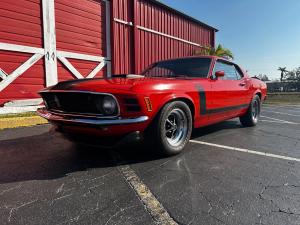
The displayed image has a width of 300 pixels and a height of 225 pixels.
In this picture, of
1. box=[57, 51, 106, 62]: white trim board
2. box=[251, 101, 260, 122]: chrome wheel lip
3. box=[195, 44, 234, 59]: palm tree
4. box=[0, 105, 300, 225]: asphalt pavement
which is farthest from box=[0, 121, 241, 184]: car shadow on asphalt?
box=[195, 44, 234, 59]: palm tree

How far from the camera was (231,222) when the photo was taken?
181 cm

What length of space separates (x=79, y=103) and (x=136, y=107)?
0.67 meters

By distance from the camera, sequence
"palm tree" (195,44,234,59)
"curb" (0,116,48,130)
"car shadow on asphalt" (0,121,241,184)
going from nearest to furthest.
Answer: "car shadow on asphalt" (0,121,241,184) → "curb" (0,116,48,130) → "palm tree" (195,44,234,59)

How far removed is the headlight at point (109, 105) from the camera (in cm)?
283

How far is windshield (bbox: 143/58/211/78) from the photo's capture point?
4.19 metres

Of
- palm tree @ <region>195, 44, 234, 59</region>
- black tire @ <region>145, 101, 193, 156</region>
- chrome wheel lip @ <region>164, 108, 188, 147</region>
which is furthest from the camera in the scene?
palm tree @ <region>195, 44, 234, 59</region>

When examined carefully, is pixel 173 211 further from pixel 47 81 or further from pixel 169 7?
pixel 169 7

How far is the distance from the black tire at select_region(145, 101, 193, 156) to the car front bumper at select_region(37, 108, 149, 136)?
0.55ft

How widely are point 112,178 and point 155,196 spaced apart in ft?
1.91

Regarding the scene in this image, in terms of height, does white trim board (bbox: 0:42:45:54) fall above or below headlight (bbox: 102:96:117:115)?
above

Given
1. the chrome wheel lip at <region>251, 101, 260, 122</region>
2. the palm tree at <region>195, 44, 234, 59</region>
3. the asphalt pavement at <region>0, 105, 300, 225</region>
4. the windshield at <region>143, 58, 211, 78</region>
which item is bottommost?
the asphalt pavement at <region>0, 105, 300, 225</region>

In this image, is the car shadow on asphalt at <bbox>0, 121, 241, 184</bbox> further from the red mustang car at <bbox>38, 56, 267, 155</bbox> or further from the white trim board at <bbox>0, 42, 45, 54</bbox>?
the white trim board at <bbox>0, 42, 45, 54</bbox>

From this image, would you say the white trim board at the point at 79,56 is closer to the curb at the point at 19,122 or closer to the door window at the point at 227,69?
the curb at the point at 19,122

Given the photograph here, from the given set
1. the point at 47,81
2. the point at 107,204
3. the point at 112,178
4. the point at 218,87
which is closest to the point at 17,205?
the point at 107,204
